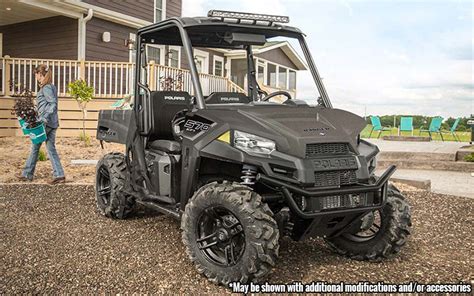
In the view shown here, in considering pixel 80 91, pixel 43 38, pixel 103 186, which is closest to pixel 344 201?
pixel 103 186

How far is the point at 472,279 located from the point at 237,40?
9.23ft

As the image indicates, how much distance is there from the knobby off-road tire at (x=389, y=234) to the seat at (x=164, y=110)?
2129 mm

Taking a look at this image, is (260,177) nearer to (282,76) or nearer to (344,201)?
(344,201)

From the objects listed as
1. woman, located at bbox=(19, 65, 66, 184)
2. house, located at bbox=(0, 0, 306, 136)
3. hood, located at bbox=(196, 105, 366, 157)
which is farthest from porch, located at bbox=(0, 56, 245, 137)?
hood, located at bbox=(196, 105, 366, 157)

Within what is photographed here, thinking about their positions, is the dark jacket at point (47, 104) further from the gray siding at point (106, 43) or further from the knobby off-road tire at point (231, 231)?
the gray siding at point (106, 43)

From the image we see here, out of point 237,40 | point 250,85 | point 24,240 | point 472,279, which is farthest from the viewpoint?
point 250,85

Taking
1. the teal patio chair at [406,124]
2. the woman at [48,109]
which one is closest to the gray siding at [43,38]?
the woman at [48,109]

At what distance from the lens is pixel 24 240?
459 cm

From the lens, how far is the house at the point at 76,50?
569 inches

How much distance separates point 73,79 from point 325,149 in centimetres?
1315

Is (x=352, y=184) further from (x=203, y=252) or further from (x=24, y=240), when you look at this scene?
(x=24, y=240)

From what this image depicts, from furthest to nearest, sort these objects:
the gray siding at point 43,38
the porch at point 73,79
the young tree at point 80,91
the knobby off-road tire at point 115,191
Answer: the gray siding at point 43,38 → the porch at point 73,79 → the young tree at point 80,91 → the knobby off-road tire at point 115,191

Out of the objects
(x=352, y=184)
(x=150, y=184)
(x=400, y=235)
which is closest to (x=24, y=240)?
(x=150, y=184)

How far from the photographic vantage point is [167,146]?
4.41m
